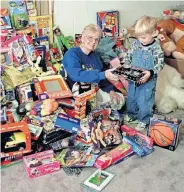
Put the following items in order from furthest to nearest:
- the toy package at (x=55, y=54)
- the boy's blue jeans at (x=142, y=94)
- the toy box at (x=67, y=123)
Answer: the toy package at (x=55, y=54) → the boy's blue jeans at (x=142, y=94) → the toy box at (x=67, y=123)

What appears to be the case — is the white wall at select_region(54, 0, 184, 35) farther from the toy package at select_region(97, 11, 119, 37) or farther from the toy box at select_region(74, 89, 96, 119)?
the toy box at select_region(74, 89, 96, 119)

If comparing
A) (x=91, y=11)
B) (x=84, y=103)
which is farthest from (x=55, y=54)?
(x=84, y=103)

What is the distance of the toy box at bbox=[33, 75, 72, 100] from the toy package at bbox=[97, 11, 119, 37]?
0.79 m

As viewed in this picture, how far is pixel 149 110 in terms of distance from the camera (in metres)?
2.28

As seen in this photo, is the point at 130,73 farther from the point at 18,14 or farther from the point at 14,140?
the point at 18,14

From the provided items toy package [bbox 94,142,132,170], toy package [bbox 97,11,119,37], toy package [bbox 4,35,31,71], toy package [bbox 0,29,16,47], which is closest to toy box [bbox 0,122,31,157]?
toy package [bbox 94,142,132,170]

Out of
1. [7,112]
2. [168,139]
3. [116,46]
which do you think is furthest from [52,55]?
[168,139]

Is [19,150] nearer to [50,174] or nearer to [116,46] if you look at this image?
[50,174]

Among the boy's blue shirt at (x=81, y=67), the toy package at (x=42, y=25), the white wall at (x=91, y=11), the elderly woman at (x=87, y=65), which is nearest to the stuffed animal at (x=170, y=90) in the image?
the elderly woman at (x=87, y=65)

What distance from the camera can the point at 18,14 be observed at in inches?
94.3

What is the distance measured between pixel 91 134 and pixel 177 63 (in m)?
1.18

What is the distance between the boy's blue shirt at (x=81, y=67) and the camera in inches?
82.7

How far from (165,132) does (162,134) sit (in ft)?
0.08

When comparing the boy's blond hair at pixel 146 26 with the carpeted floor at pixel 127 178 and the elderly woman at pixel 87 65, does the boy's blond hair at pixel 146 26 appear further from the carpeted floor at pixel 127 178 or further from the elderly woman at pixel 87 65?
the carpeted floor at pixel 127 178
